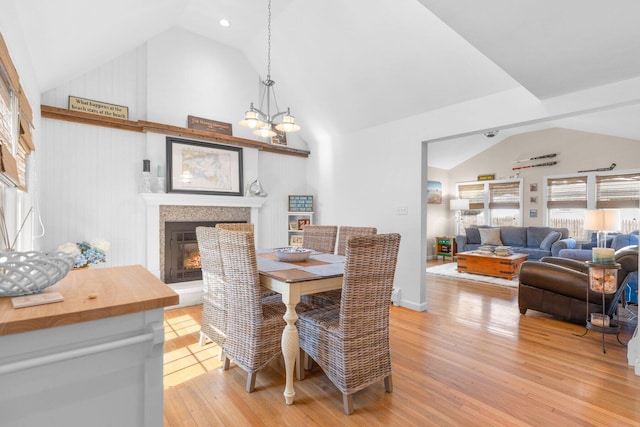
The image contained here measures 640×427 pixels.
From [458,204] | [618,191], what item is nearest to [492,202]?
[458,204]

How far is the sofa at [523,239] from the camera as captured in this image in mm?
6121

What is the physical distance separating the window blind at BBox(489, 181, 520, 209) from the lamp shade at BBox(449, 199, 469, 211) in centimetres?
57

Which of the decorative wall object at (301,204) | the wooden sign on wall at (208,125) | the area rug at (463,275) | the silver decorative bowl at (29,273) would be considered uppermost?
the wooden sign on wall at (208,125)

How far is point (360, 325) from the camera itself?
74.1 inches

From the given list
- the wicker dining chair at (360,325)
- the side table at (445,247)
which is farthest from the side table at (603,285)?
the side table at (445,247)

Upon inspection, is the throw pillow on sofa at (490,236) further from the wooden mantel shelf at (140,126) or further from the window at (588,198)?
the wooden mantel shelf at (140,126)

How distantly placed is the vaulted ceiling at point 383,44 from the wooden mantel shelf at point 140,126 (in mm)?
257

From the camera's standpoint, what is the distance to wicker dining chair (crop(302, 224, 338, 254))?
340cm

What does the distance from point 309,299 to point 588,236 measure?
21.7 ft

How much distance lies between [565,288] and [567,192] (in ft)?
15.1

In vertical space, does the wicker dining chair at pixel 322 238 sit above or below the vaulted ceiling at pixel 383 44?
below

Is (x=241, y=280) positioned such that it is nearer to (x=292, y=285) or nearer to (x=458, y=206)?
(x=292, y=285)

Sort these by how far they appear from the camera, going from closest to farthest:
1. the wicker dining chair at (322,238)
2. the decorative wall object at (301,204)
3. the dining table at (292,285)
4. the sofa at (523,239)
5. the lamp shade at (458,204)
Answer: the dining table at (292,285) < the wicker dining chair at (322,238) < the decorative wall object at (301,204) < the sofa at (523,239) < the lamp shade at (458,204)

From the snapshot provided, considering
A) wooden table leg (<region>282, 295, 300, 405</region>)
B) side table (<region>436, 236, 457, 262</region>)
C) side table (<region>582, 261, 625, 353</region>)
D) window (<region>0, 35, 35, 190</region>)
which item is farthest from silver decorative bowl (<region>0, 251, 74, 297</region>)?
side table (<region>436, 236, 457, 262</region>)
